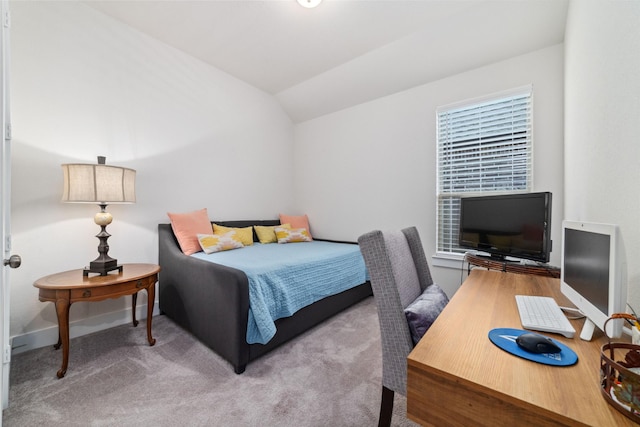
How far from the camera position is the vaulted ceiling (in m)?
2.21

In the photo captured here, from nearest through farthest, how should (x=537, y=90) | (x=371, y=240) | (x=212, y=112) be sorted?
(x=371, y=240)
(x=537, y=90)
(x=212, y=112)

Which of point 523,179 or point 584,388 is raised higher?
point 523,179

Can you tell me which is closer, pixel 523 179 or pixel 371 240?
pixel 371 240

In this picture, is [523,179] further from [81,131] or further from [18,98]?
[18,98]

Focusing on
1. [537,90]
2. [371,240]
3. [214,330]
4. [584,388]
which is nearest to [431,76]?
[537,90]

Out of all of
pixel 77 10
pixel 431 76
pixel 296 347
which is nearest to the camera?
pixel 296 347

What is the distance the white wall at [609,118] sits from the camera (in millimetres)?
793

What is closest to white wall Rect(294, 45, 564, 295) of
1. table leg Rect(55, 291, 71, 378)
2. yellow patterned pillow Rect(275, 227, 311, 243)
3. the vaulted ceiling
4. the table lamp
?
the vaulted ceiling

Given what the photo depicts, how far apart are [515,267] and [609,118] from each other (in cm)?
120

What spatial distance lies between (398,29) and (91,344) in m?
3.93

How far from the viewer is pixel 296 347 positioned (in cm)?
200

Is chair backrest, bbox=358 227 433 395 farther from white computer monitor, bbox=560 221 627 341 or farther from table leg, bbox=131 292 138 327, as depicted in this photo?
table leg, bbox=131 292 138 327

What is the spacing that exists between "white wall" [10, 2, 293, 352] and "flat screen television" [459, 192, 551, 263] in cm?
284

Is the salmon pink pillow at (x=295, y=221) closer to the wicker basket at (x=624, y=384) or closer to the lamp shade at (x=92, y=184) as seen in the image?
the lamp shade at (x=92, y=184)
